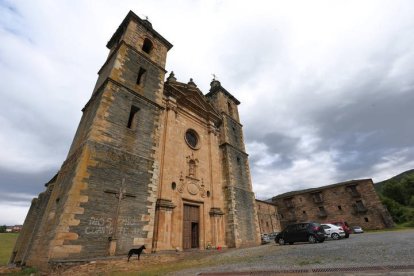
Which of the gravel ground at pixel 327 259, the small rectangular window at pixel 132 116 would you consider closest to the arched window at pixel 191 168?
the small rectangular window at pixel 132 116

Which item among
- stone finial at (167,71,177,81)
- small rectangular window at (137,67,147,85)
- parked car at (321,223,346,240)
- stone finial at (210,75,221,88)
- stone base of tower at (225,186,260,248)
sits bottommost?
parked car at (321,223,346,240)

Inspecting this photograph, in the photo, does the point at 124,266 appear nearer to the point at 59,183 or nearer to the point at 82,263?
the point at 82,263

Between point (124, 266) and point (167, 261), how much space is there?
223cm

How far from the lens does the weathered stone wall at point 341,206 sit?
1341 inches

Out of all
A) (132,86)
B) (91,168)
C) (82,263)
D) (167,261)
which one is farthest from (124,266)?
(132,86)

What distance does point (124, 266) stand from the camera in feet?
26.5

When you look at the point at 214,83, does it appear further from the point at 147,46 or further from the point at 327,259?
the point at 327,259

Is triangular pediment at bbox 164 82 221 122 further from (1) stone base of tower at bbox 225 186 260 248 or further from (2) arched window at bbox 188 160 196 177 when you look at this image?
(1) stone base of tower at bbox 225 186 260 248

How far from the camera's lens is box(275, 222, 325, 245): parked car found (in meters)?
12.1

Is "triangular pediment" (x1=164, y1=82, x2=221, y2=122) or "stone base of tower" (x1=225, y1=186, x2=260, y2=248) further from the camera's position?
"triangular pediment" (x1=164, y1=82, x2=221, y2=122)

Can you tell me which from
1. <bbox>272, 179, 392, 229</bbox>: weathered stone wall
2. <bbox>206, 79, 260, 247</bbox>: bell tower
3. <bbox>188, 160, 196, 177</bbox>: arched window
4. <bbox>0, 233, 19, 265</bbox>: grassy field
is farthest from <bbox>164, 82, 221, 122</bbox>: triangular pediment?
<bbox>272, 179, 392, 229</bbox>: weathered stone wall

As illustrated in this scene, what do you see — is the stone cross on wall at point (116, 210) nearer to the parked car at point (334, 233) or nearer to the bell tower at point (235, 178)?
the bell tower at point (235, 178)

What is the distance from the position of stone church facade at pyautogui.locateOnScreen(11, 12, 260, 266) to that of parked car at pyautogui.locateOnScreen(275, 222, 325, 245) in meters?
4.35

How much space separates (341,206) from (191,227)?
110 feet
